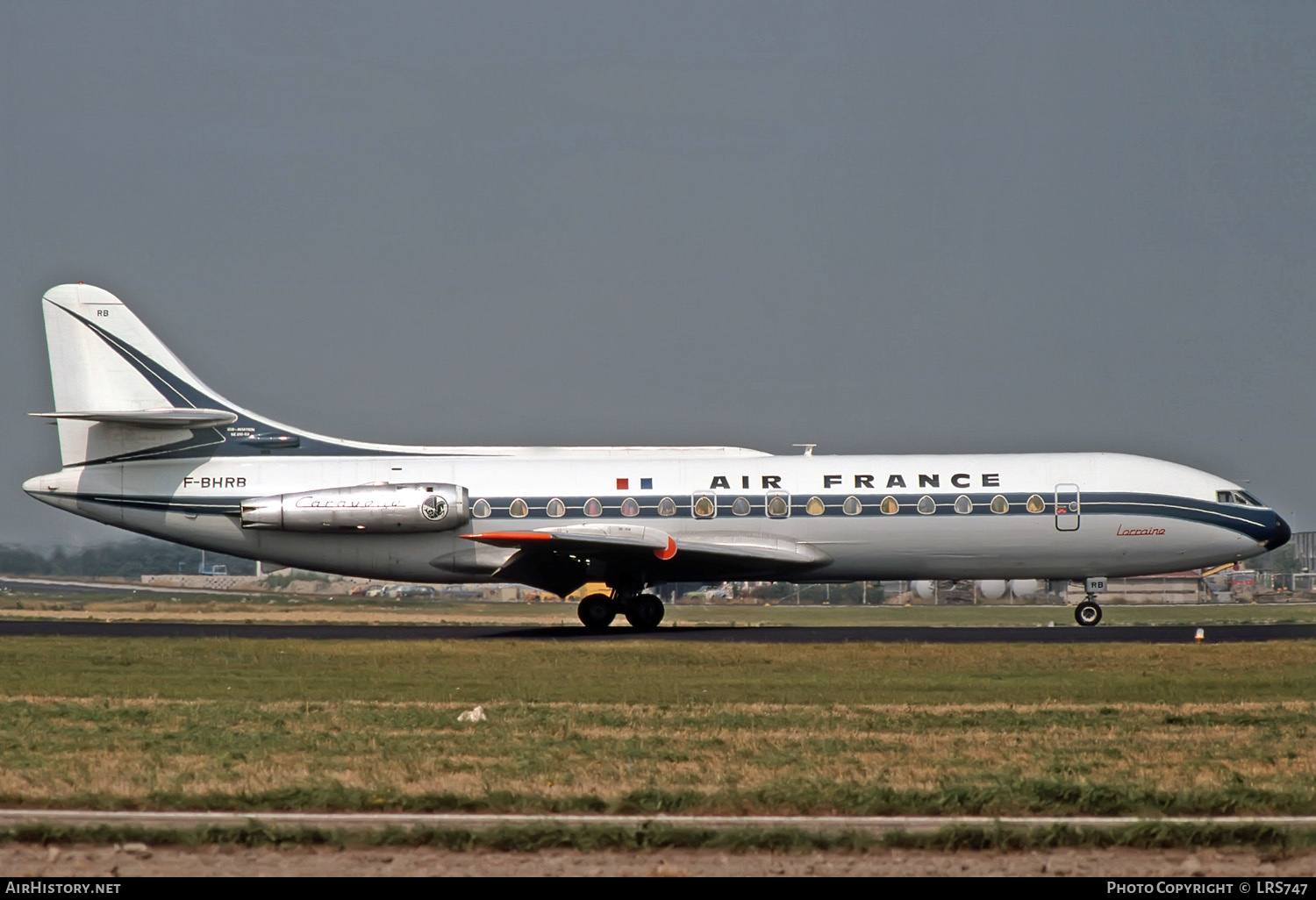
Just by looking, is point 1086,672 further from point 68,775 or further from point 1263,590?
point 1263,590

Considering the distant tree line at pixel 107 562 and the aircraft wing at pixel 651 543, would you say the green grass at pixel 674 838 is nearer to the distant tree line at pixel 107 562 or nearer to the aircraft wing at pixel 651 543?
the aircraft wing at pixel 651 543

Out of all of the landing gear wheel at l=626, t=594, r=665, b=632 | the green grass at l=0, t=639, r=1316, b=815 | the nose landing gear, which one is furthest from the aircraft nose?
the landing gear wheel at l=626, t=594, r=665, b=632

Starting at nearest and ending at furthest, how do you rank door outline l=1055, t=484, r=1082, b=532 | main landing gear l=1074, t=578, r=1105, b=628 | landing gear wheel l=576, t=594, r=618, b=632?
door outline l=1055, t=484, r=1082, b=532, landing gear wheel l=576, t=594, r=618, b=632, main landing gear l=1074, t=578, r=1105, b=628

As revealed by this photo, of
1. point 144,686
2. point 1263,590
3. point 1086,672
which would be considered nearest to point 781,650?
point 1086,672

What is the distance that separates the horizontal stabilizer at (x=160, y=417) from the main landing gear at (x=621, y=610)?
902cm

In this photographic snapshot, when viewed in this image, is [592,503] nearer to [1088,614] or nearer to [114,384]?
[114,384]

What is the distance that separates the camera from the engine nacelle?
3059 centimetres

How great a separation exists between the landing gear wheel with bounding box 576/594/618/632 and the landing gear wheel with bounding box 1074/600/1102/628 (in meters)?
10.5

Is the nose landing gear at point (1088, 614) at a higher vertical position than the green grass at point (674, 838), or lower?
higher

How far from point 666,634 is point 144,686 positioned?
12614 mm

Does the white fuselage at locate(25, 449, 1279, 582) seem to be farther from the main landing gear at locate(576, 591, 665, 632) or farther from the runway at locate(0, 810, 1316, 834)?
the runway at locate(0, 810, 1316, 834)

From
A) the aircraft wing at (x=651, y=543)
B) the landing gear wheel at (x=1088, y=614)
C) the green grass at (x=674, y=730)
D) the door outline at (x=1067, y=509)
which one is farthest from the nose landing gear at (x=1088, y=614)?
the green grass at (x=674, y=730)

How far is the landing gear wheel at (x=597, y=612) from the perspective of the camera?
102ft

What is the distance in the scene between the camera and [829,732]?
45.8ft
